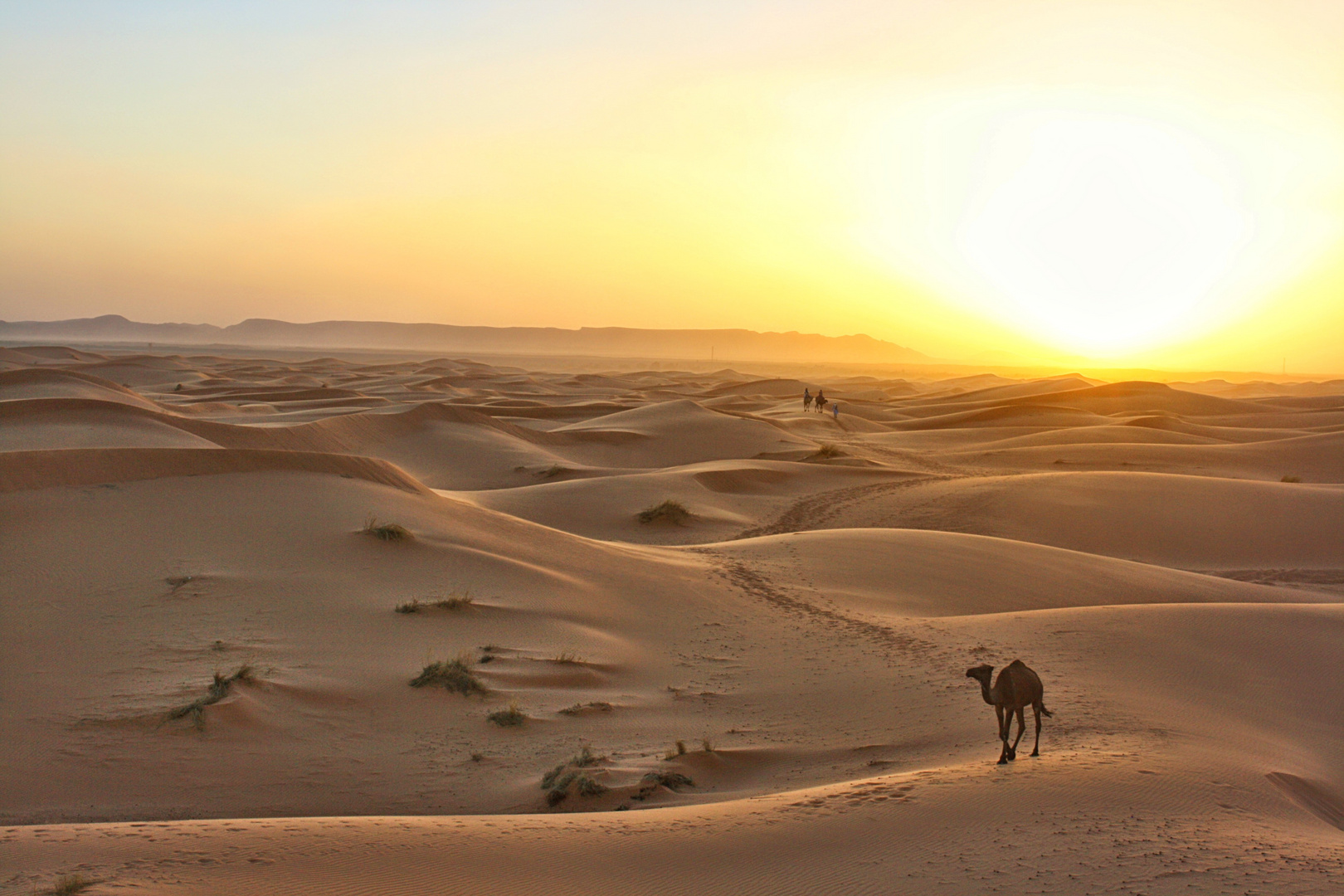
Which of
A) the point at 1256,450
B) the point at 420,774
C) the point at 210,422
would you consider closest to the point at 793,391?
the point at 1256,450

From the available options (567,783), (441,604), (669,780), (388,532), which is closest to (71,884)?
(567,783)

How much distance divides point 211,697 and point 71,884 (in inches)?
Answer: 125

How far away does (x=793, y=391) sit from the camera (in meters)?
72.8

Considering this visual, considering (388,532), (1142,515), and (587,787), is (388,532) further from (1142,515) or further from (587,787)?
(1142,515)

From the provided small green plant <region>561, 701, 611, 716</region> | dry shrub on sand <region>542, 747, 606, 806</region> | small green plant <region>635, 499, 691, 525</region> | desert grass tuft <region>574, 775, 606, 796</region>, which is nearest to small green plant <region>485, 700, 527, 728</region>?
small green plant <region>561, 701, 611, 716</region>

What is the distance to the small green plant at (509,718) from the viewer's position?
24.1 ft

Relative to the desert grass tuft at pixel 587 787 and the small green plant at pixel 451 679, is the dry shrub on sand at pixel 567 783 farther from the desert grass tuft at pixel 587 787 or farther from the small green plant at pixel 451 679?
the small green plant at pixel 451 679

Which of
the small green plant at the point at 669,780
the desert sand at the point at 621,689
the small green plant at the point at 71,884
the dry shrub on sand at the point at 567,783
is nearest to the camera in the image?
the small green plant at the point at 71,884

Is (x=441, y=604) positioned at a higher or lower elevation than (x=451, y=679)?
higher

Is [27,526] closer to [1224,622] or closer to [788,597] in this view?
[788,597]

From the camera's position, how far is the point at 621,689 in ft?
27.9

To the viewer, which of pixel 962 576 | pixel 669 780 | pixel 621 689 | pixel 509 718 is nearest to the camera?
pixel 669 780

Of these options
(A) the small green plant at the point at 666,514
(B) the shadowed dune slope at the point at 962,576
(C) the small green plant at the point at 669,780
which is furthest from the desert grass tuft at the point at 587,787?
(A) the small green plant at the point at 666,514

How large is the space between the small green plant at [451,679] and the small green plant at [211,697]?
1.27 metres
